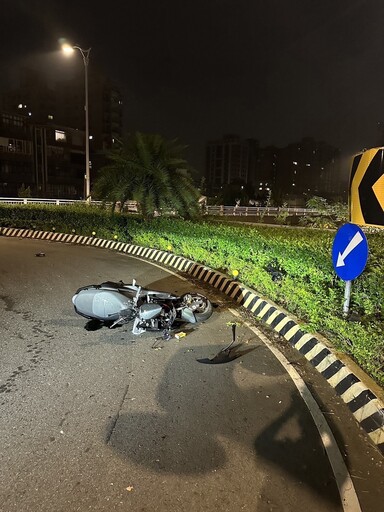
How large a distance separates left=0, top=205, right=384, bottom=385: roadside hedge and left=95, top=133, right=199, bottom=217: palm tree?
159 cm

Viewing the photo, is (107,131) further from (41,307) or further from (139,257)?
(41,307)

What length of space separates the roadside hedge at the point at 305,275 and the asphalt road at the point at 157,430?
2.33ft

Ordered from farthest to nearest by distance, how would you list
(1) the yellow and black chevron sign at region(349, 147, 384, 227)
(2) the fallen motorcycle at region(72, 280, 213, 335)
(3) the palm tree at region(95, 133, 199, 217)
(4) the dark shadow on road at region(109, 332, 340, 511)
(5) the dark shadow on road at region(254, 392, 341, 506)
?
(3) the palm tree at region(95, 133, 199, 217) < (2) the fallen motorcycle at region(72, 280, 213, 335) < (1) the yellow and black chevron sign at region(349, 147, 384, 227) < (4) the dark shadow on road at region(109, 332, 340, 511) < (5) the dark shadow on road at region(254, 392, 341, 506)

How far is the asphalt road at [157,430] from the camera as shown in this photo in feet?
9.75

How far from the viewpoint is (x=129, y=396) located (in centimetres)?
439

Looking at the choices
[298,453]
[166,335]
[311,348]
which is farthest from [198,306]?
[298,453]

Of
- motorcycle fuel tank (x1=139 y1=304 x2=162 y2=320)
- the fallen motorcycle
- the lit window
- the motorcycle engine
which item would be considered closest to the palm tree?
the fallen motorcycle

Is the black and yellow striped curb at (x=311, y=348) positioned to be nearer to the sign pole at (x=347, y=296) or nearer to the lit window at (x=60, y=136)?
the sign pole at (x=347, y=296)

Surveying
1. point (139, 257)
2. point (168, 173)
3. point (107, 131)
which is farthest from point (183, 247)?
point (107, 131)

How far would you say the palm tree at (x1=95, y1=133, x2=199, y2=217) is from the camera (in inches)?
571

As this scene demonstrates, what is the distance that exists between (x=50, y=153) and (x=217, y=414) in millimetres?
53947

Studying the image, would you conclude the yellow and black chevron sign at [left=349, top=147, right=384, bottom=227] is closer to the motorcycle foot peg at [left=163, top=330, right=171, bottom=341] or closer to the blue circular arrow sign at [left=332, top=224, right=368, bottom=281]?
the blue circular arrow sign at [left=332, top=224, right=368, bottom=281]

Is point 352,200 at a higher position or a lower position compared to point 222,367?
higher

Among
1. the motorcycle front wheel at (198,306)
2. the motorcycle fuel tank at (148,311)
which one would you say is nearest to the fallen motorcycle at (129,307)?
the motorcycle fuel tank at (148,311)
